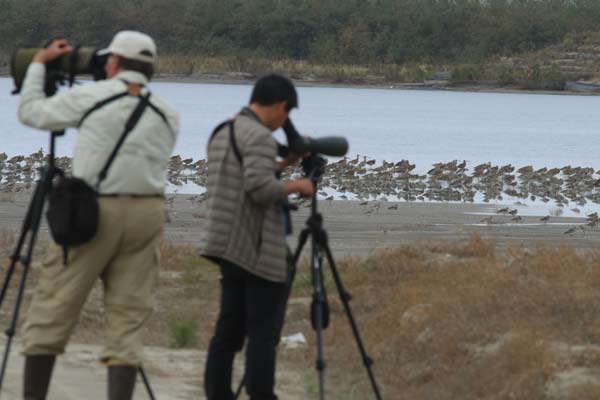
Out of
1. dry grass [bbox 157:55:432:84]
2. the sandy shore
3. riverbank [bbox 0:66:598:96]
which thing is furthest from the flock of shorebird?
riverbank [bbox 0:66:598:96]

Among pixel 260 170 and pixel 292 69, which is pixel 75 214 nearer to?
pixel 260 170

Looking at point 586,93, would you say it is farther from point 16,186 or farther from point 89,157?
point 89,157

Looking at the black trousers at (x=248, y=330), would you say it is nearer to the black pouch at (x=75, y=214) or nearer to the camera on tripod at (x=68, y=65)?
the black pouch at (x=75, y=214)

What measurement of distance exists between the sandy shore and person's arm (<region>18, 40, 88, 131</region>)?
26.9 feet

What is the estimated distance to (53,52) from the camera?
20.9ft

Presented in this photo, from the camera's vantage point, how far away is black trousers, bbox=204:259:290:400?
255 inches

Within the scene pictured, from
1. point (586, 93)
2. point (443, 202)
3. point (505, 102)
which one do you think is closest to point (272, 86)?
point (443, 202)

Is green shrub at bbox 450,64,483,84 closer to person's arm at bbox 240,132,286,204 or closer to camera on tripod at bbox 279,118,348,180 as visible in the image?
camera on tripod at bbox 279,118,348,180

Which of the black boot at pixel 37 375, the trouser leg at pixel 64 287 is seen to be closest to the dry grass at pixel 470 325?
the black boot at pixel 37 375

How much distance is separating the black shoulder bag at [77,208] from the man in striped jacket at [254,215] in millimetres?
484

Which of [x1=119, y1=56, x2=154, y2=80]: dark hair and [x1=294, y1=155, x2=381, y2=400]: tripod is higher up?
[x1=119, y1=56, x2=154, y2=80]: dark hair

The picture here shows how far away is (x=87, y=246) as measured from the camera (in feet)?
20.2

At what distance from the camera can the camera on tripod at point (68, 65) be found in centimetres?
636

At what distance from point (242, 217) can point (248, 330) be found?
499 millimetres
